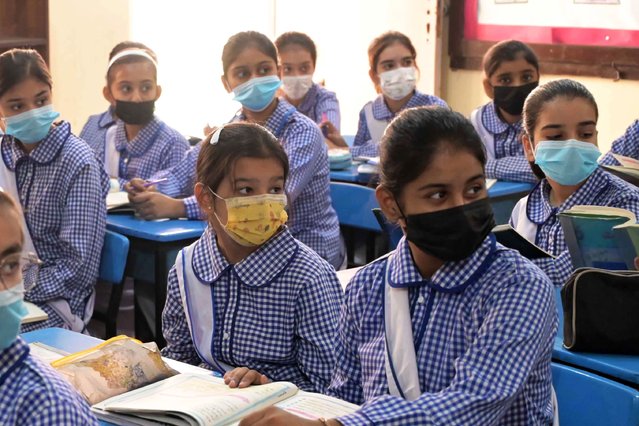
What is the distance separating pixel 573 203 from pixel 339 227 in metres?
1.35

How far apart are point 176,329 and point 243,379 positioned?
1.44ft

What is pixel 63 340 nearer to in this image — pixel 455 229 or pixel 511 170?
pixel 455 229

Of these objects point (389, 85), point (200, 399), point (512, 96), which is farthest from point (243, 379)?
point (389, 85)

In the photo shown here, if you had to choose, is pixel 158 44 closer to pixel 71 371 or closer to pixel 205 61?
pixel 205 61

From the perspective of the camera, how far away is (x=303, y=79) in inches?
217

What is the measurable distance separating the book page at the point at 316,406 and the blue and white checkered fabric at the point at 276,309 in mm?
331

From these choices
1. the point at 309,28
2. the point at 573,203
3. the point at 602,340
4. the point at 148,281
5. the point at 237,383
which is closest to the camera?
the point at 237,383

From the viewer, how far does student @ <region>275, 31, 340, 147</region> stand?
549 centimetres

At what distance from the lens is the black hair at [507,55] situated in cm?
458

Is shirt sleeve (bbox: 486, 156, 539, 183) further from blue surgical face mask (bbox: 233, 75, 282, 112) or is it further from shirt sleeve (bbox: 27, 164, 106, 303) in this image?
shirt sleeve (bbox: 27, 164, 106, 303)

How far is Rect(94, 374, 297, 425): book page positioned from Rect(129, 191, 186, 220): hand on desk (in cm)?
171

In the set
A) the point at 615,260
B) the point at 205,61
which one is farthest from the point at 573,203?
the point at 205,61

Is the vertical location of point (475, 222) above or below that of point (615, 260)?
above

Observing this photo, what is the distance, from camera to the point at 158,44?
6.67m
